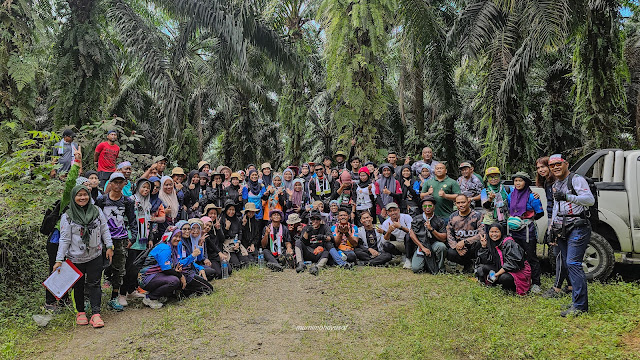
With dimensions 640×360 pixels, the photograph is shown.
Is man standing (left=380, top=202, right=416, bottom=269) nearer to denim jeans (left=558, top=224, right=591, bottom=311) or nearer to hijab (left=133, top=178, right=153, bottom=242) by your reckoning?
denim jeans (left=558, top=224, right=591, bottom=311)

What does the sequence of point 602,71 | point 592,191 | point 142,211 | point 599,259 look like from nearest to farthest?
point 592,191
point 599,259
point 142,211
point 602,71

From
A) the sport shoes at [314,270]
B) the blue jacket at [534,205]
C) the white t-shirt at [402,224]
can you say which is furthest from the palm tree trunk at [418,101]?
the sport shoes at [314,270]

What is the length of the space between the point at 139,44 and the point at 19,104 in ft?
10.0

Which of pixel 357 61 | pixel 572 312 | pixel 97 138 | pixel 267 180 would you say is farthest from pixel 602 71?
pixel 97 138

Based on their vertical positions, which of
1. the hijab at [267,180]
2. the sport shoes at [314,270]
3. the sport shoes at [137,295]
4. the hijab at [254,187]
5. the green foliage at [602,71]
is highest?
the green foliage at [602,71]

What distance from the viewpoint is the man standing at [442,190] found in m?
8.24

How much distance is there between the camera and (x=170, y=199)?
7586 millimetres

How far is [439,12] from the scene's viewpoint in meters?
15.0

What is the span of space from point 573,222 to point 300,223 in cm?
528

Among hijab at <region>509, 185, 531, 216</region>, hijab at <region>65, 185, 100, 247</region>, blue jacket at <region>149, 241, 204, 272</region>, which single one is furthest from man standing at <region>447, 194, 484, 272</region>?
hijab at <region>65, 185, 100, 247</region>

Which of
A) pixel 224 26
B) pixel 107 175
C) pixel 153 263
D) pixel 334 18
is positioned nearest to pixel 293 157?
pixel 224 26

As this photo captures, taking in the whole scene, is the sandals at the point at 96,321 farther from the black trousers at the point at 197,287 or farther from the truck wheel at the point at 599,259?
the truck wheel at the point at 599,259

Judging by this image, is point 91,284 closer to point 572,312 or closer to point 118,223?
point 118,223

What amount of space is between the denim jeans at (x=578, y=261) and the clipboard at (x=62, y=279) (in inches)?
253
